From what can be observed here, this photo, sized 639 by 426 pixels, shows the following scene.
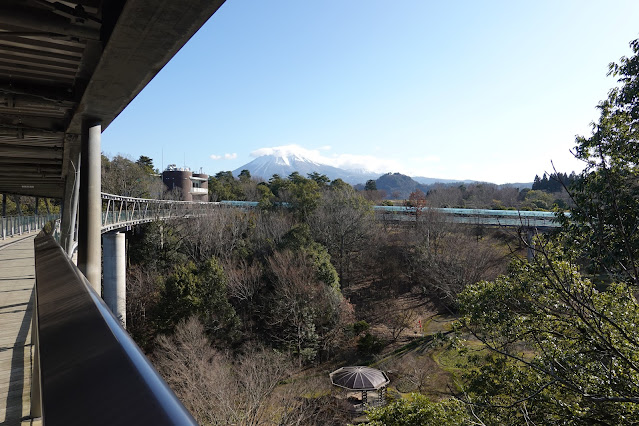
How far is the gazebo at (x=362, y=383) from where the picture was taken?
37.4 feet

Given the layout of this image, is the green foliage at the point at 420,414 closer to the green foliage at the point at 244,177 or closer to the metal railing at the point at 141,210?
the metal railing at the point at 141,210

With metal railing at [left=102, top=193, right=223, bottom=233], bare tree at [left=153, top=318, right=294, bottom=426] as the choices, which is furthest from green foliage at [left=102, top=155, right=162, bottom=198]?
bare tree at [left=153, top=318, right=294, bottom=426]

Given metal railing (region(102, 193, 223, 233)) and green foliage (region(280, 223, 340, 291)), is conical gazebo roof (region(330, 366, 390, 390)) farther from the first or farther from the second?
metal railing (region(102, 193, 223, 233))

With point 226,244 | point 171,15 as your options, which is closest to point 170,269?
point 226,244

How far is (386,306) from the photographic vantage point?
21.1m

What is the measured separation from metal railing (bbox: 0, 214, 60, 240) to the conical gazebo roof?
14.1 m

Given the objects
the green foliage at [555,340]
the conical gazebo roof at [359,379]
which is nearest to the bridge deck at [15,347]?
the green foliage at [555,340]

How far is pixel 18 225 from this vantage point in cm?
1827

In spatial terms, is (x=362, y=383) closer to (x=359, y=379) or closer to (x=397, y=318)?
(x=359, y=379)

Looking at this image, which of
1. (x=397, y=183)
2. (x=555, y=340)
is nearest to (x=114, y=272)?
(x=555, y=340)

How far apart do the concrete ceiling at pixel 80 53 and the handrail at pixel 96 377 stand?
1468 millimetres

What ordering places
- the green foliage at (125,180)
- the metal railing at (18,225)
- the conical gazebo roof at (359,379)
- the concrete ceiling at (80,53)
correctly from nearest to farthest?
the concrete ceiling at (80,53) < the conical gazebo roof at (359,379) < the metal railing at (18,225) < the green foliage at (125,180)

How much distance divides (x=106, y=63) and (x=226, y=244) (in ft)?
65.8

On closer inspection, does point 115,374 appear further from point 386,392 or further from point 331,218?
point 331,218
